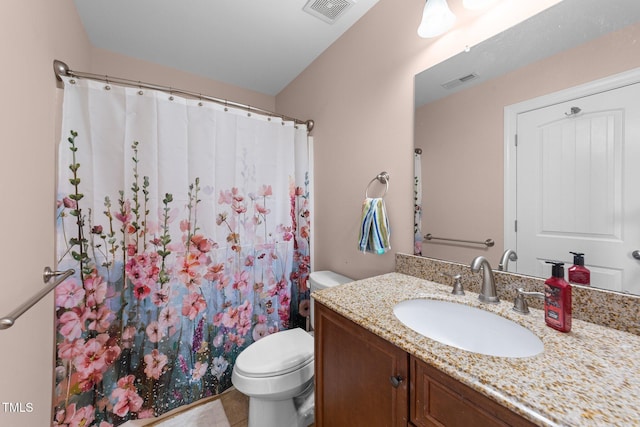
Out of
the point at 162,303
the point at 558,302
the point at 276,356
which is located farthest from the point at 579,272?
the point at 162,303

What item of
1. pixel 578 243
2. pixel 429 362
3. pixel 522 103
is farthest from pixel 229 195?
pixel 578 243

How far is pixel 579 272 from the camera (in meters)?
0.78

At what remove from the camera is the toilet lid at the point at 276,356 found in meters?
1.17

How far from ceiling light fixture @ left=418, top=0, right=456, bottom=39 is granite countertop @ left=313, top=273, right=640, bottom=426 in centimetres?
116

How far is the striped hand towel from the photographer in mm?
1319

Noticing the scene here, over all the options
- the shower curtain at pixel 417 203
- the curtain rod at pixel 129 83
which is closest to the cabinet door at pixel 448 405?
the shower curtain at pixel 417 203

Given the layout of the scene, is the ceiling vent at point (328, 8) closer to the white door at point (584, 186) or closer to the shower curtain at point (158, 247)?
the shower curtain at point (158, 247)

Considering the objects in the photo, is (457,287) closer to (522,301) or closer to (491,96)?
(522,301)

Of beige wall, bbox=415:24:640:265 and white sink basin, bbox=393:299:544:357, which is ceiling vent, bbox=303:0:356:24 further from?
white sink basin, bbox=393:299:544:357

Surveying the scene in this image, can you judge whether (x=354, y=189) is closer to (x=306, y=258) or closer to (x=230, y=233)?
(x=306, y=258)

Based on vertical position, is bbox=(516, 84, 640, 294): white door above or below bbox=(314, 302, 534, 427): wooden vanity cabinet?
above

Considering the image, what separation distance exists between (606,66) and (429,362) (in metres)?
1.01

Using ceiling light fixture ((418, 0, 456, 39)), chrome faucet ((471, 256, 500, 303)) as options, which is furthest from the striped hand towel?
ceiling light fixture ((418, 0, 456, 39))

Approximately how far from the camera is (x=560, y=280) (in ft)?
2.31
